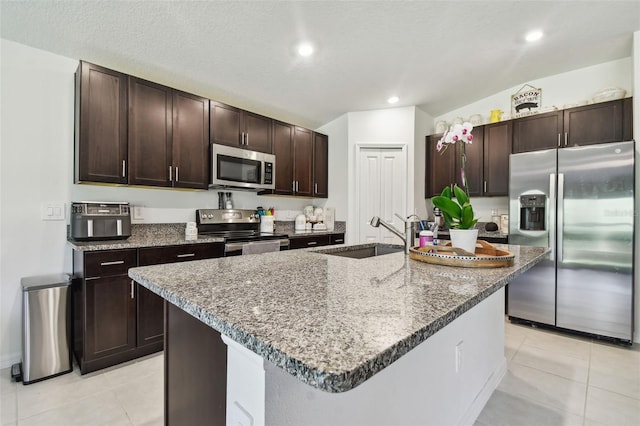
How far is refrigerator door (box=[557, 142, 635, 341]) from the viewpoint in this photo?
Result: 245 centimetres

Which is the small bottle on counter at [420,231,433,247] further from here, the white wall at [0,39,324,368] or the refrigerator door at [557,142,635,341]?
the white wall at [0,39,324,368]

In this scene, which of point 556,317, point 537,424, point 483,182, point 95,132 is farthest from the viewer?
point 483,182

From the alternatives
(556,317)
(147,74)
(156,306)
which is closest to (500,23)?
(556,317)

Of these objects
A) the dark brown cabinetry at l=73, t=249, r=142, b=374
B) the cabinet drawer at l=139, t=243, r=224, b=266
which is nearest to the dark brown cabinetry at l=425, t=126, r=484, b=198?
the cabinet drawer at l=139, t=243, r=224, b=266

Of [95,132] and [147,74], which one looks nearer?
[95,132]

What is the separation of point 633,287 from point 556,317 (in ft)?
2.00

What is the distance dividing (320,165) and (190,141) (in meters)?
1.80

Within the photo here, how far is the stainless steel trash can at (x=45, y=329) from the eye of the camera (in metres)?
1.90

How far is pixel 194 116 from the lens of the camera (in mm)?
2779

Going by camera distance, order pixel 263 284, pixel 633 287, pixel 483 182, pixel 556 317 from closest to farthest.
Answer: pixel 263 284, pixel 633 287, pixel 556 317, pixel 483 182

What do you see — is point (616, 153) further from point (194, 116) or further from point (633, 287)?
point (194, 116)

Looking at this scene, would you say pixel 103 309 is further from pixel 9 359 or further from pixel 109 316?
pixel 9 359

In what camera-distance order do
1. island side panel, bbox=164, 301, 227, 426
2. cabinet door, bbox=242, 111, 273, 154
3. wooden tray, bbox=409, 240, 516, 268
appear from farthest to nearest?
cabinet door, bbox=242, 111, 273, 154 → wooden tray, bbox=409, 240, 516, 268 → island side panel, bbox=164, 301, 227, 426

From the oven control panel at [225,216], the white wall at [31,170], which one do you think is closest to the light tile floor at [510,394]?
the white wall at [31,170]
